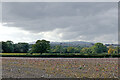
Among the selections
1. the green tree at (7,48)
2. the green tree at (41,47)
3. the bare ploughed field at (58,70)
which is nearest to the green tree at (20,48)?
the green tree at (7,48)

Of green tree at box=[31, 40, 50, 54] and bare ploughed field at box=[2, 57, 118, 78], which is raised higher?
green tree at box=[31, 40, 50, 54]

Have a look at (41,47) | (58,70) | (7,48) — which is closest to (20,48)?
(7,48)

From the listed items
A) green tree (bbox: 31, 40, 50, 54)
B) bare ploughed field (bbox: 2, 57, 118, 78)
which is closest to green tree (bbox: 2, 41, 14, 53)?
green tree (bbox: 31, 40, 50, 54)

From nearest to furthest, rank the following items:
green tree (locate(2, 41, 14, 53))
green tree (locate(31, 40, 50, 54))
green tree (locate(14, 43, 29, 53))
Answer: green tree (locate(2, 41, 14, 53)) → green tree (locate(31, 40, 50, 54)) → green tree (locate(14, 43, 29, 53))

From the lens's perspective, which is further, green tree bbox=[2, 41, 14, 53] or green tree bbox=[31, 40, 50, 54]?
green tree bbox=[31, 40, 50, 54]

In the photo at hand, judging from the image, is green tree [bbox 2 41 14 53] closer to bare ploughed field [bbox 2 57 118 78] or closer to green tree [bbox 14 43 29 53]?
green tree [bbox 14 43 29 53]

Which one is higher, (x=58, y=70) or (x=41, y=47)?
(x=41, y=47)

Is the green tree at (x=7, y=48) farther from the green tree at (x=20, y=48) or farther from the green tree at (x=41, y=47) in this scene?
the green tree at (x=41, y=47)

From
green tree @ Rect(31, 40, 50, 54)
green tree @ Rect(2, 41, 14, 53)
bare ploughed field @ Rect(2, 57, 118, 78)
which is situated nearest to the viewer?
bare ploughed field @ Rect(2, 57, 118, 78)

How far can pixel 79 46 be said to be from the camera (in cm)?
6844

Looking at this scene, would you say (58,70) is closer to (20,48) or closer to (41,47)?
(41,47)

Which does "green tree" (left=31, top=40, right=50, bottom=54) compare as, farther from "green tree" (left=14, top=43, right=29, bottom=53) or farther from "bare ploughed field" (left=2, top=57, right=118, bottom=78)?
"bare ploughed field" (left=2, top=57, right=118, bottom=78)

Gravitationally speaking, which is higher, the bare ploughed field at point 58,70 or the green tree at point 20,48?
the green tree at point 20,48

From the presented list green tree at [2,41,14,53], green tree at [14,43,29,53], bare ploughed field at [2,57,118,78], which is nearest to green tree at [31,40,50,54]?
green tree at [14,43,29,53]
